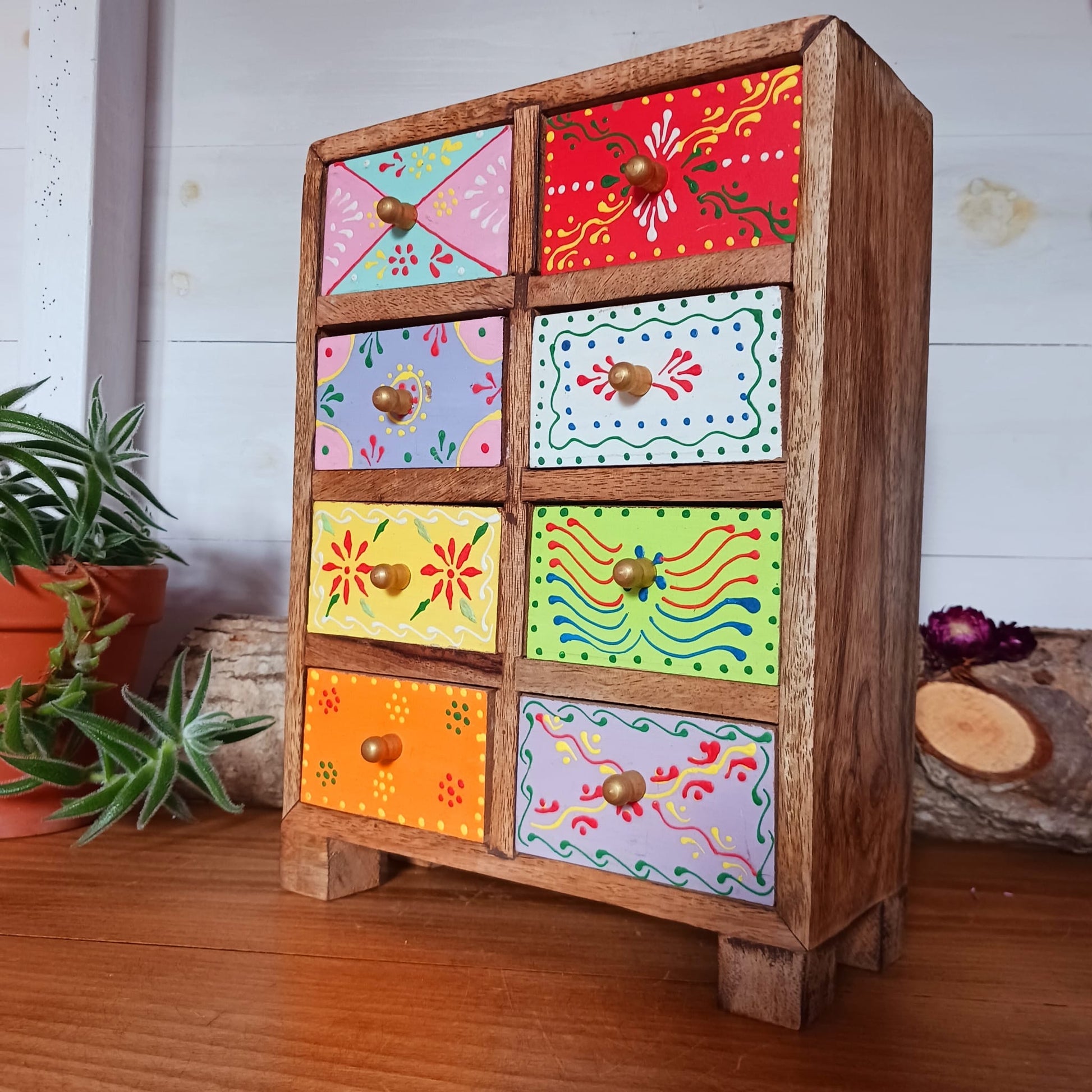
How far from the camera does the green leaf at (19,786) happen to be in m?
1.05

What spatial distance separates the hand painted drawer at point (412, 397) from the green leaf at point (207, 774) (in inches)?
12.6

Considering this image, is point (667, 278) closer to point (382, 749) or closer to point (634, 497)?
point (634, 497)

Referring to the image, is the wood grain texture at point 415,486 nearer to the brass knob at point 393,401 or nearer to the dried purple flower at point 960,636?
the brass knob at point 393,401

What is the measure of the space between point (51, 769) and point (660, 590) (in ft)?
2.20

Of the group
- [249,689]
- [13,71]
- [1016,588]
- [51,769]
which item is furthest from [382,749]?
[13,71]

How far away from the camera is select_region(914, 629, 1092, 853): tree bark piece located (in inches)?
45.2

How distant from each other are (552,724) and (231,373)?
0.96 m

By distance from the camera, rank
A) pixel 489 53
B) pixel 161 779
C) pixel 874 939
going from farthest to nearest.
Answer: pixel 489 53 < pixel 161 779 < pixel 874 939

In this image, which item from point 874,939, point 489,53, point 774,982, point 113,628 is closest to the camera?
point 774,982

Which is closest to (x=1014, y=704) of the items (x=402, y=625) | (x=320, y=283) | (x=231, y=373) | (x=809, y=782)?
(x=809, y=782)

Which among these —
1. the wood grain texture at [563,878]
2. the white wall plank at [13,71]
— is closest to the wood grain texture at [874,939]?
the wood grain texture at [563,878]

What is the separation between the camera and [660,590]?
2.71 ft

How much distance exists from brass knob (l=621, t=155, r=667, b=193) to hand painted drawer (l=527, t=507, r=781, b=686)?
0.27m

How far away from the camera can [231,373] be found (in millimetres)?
1566
